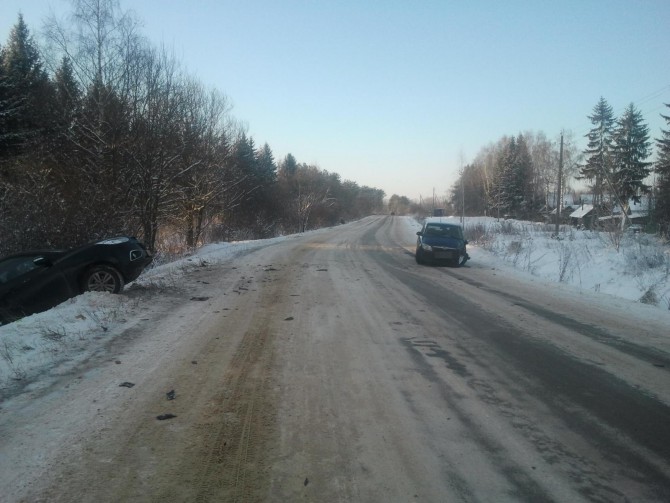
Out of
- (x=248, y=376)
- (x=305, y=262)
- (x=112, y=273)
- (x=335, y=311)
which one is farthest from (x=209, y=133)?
(x=248, y=376)

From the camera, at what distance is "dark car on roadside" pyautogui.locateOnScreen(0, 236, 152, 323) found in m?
7.66

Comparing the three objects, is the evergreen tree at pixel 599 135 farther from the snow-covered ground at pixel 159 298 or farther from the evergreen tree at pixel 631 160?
the snow-covered ground at pixel 159 298

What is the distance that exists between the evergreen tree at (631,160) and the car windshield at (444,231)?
42727mm

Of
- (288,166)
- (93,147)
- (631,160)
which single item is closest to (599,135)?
(631,160)

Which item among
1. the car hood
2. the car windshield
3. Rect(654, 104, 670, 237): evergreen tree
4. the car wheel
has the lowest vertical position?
the car wheel

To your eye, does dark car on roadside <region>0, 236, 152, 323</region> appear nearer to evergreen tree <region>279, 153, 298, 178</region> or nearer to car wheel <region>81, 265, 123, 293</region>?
car wheel <region>81, 265, 123, 293</region>

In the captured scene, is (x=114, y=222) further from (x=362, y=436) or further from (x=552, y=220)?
(x=552, y=220)

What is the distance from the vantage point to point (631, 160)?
50375 millimetres

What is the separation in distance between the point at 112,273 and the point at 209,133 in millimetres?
18710

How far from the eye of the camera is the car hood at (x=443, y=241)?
16.1 m

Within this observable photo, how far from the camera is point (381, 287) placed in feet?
35.5

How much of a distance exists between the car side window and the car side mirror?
0.06 m

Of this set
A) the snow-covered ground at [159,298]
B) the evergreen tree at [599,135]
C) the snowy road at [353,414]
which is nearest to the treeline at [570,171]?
the evergreen tree at [599,135]

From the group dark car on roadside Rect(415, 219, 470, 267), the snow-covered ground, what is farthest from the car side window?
dark car on roadside Rect(415, 219, 470, 267)
